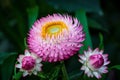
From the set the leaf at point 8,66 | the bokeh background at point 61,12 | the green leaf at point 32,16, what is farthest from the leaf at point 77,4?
the leaf at point 8,66

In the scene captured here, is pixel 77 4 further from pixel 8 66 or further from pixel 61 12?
pixel 8 66

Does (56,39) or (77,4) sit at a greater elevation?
(77,4)

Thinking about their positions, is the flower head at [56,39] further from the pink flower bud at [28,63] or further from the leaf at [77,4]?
the leaf at [77,4]

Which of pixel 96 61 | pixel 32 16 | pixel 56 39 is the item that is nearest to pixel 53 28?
pixel 56 39

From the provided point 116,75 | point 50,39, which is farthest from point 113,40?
point 50,39

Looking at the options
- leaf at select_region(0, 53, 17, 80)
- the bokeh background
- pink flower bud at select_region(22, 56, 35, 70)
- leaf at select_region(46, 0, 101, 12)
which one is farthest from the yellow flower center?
leaf at select_region(46, 0, 101, 12)

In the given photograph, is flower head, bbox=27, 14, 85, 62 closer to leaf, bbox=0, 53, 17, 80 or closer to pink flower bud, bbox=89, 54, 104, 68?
pink flower bud, bbox=89, 54, 104, 68

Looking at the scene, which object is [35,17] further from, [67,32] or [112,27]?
[112,27]
